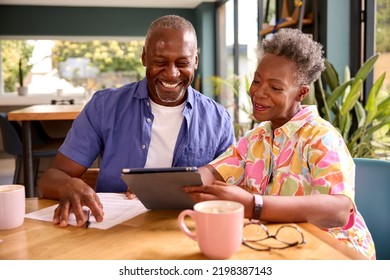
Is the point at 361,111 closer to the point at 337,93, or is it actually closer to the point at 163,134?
the point at 337,93

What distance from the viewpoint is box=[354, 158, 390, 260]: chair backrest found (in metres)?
1.37

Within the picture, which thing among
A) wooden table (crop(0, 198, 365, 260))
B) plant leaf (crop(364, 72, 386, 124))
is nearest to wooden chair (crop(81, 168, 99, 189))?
wooden table (crop(0, 198, 365, 260))

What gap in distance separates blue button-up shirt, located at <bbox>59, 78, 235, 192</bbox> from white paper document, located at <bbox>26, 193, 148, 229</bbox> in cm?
32

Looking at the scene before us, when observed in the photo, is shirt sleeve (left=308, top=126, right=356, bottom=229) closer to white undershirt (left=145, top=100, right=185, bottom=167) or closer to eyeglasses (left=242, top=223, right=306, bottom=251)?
eyeglasses (left=242, top=223, right=306, bottom=251)

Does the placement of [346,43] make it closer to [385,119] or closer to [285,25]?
[285,25]

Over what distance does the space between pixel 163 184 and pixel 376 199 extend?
2.45ft

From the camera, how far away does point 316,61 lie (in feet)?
4.36

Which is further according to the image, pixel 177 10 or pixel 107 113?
pixel 177 10

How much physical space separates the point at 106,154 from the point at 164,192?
634mm

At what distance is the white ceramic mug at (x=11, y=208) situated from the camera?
0.99m

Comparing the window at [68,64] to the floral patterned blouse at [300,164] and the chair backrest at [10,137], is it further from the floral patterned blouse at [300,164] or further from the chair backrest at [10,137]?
the floral patterned blouse at [300,164]
